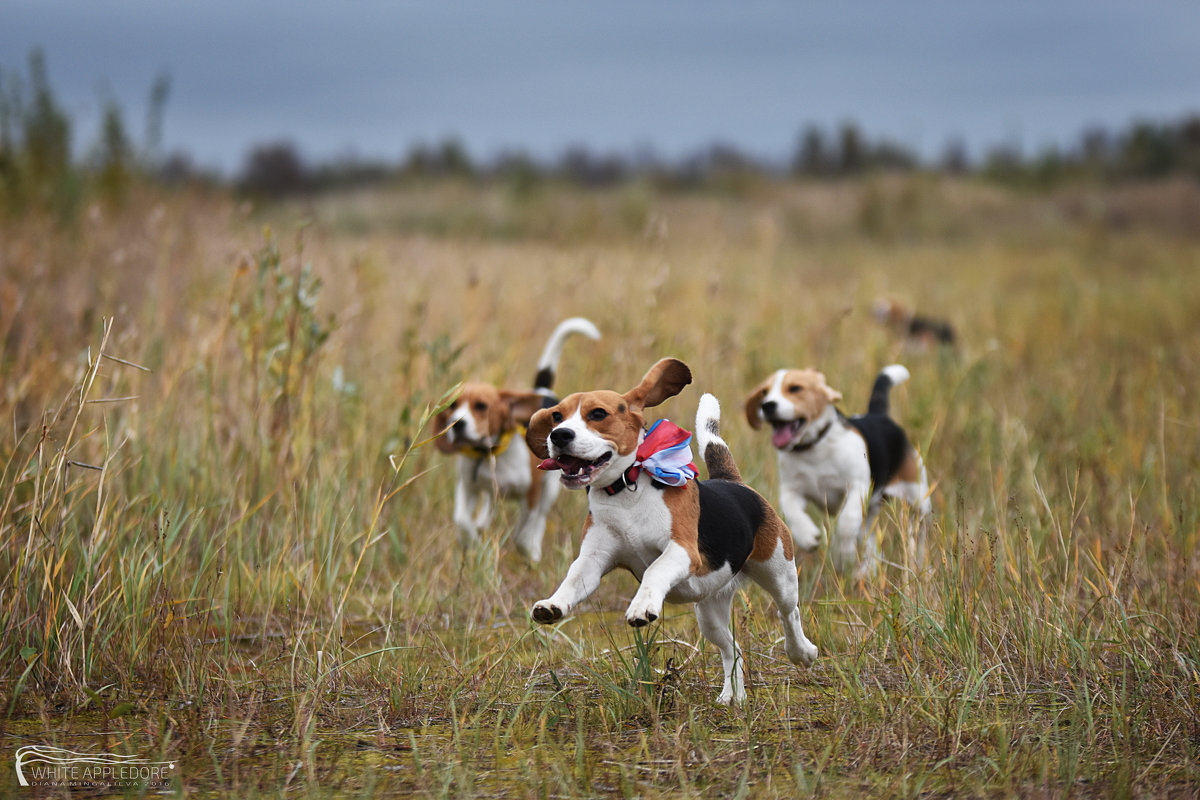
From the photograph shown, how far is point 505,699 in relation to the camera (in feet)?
10.8

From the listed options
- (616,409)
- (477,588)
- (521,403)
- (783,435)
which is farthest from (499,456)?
(616,409)

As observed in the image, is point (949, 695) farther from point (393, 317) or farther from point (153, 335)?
point (393, 317)

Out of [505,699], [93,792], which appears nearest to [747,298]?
[505,699]

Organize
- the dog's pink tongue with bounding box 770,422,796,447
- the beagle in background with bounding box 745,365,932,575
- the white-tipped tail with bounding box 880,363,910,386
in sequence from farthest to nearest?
the white-tipped tail with bounding box 880,363,910,386, the dog's pink tongue with bounding box 770,422,796,447, the beagle in background with bounding box 745,365,932,575

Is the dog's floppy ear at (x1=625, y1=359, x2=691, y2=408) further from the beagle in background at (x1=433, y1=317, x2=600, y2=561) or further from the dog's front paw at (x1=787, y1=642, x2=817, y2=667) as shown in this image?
the beagle in background at (x1=433, y1=317, x2=600, y2=561)

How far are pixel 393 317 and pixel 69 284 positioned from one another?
2.60 m

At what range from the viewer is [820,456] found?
4805 millimetres

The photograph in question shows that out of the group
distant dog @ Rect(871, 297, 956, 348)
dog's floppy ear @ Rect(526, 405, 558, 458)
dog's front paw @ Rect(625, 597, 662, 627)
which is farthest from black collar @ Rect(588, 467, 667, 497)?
distant dog @ Rect(871, 297, 956, 348)

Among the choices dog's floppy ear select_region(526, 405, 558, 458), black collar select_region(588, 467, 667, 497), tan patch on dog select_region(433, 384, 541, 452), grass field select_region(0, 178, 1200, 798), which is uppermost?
dog's floppy ear select_region(526, 405, 558, 458)

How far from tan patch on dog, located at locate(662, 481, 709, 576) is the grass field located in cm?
54

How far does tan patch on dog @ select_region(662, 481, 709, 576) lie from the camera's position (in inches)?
102

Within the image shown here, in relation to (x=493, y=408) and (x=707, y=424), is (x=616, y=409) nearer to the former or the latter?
(x=707, y=424)

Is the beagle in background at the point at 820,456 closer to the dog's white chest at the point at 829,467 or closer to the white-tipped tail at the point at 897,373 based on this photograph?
the dog's white chest at the point at 829,467

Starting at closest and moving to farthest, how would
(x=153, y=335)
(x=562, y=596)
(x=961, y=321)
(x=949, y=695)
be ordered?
(x=562, y=596)
(x=949, y=695)
(x=153, y=335)
(x=961, y=321)
